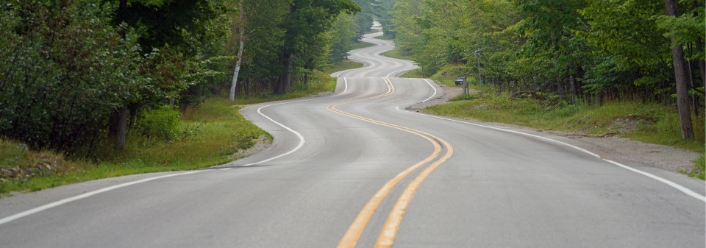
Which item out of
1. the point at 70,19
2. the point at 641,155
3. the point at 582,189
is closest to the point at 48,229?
the point at 582,189

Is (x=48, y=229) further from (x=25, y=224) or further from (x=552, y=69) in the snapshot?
(x=552, y=69)

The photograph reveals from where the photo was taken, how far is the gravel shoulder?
9.88 metres

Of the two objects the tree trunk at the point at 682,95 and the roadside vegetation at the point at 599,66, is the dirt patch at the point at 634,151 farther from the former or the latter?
the tree trunk at the point at 682,95

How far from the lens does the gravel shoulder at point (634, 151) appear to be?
988 cm

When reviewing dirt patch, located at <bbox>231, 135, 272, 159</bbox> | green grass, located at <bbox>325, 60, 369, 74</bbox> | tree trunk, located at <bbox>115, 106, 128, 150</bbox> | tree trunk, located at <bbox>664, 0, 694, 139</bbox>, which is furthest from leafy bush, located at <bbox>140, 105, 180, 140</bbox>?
green grass, located at <bbox>325, 60, 369, 74</bbox>

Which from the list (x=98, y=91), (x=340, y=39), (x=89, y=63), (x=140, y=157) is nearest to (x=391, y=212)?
(x=98, y=91)

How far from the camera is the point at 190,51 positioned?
14.6m

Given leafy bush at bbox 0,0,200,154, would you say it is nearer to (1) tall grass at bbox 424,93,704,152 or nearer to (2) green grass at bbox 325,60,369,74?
(1) tall grass at bbox 424,93,704,152

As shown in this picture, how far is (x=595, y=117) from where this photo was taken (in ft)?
61.0

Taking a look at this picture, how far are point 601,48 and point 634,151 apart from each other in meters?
8.81

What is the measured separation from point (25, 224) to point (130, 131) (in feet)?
36.2

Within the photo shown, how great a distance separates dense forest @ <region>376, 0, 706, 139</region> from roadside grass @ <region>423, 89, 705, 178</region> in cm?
62

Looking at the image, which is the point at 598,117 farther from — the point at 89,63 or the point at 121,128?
the point at 89,63

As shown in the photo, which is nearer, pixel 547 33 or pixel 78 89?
pixel 78 89
